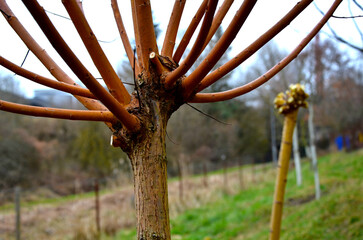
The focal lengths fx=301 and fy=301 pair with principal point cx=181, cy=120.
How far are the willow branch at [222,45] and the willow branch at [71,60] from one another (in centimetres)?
27

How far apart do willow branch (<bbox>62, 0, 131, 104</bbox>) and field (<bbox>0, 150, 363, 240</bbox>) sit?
3.62m

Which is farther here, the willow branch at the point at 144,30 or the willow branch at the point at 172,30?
the willow branch at the point at 172,30

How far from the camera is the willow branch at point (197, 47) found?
90 cm

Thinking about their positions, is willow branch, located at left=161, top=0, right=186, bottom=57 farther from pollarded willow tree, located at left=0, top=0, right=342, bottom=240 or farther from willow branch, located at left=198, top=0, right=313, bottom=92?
willow branch, located at left=198, top=0, right=313, bottom=92

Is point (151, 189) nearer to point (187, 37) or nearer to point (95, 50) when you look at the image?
point (95, 50)

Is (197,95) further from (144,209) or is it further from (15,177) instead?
(15,177)

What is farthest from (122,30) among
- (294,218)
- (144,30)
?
(294,218)

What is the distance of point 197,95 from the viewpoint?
136 centimetres

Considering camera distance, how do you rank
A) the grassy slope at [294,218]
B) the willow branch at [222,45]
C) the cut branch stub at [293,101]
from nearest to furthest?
the willow branch at [222,45], the cut branch stub at [293,101], the grassy slope at [294,218]

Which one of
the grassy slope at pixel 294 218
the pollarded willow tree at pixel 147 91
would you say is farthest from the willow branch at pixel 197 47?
the grassy slope at pixel 294 218

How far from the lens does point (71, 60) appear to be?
0.89 m

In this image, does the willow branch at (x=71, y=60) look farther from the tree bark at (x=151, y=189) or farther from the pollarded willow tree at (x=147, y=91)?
the tree bark at (x=151, y=189)

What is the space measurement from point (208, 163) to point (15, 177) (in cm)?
1142

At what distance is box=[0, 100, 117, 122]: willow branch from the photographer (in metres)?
0.98
